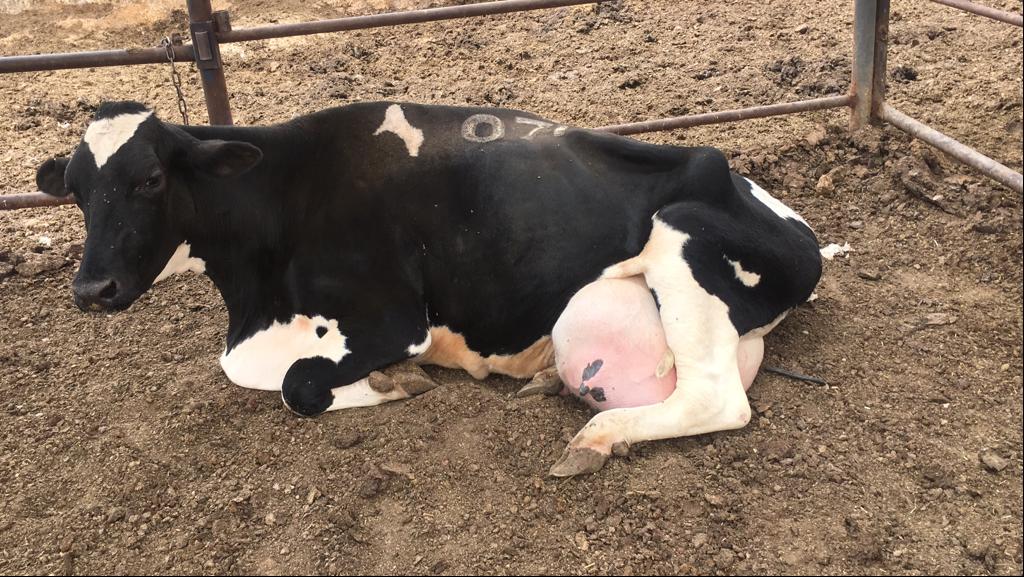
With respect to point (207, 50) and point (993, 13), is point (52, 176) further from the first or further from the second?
point (993, 13)

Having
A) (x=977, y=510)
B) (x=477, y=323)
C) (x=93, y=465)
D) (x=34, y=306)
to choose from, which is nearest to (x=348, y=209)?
(x=477, y=323)

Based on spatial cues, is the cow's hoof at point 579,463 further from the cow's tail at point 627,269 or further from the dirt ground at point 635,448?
the cow's tail at point 627,269

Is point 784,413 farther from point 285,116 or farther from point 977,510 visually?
point 285,116

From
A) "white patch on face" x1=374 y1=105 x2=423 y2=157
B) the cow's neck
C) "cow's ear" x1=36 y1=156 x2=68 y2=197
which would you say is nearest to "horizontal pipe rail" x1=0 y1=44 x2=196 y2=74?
"cow's ear" x1=36 y1=156 x2=68 y2=197

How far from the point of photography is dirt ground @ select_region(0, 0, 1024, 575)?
2758 millimetres

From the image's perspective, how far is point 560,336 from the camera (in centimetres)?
337

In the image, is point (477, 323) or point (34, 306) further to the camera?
point (34, 306)

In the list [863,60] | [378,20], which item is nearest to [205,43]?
[378,20]

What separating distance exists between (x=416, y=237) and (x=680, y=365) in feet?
3.59

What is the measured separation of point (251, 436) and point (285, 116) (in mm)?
3377

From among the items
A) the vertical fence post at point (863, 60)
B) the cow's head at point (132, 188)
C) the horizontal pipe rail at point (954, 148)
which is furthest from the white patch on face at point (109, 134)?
the vertical fence post at point (863, 60)

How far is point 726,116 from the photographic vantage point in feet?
15.8

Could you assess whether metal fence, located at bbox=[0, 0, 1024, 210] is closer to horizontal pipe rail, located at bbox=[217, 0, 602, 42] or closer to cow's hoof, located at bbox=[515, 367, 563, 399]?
horizontal pipe rail, located at bbox=[217, 0, 602, 42]

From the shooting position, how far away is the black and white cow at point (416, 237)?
326 centimetres
